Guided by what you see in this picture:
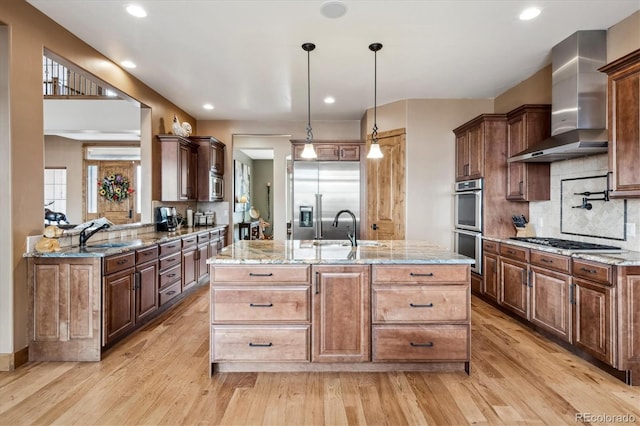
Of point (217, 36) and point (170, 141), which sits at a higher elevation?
point (217, 36)

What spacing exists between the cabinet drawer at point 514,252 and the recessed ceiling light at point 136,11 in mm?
4081

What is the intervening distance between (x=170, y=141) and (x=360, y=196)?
3.03 m

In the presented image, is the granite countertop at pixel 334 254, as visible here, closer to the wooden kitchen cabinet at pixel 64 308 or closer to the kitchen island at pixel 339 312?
the kitchen island at pixel 339 312

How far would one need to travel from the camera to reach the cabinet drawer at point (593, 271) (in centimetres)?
246

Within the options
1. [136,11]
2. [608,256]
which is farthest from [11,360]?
Result: [608,256]

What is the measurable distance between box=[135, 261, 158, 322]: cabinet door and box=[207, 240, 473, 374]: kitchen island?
4.51ft

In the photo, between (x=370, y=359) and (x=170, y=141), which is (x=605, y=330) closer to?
(x=370, y=359)

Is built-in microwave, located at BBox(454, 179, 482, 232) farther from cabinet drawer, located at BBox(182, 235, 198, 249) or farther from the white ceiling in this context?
cabinet drawer, located at BBox(182, 235, 198, 249)

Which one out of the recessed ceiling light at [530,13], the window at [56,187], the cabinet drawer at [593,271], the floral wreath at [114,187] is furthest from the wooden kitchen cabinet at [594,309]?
the window at [56,187]

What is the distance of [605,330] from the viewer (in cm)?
250

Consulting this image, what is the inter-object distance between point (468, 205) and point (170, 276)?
12.9 ft

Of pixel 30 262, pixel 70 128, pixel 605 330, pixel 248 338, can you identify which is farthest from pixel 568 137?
pixel 70 128

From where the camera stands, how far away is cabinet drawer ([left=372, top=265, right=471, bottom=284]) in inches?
98.2

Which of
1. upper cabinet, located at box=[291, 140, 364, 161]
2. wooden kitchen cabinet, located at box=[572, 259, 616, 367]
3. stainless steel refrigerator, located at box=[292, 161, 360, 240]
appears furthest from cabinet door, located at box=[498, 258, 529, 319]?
upper cabinet, located at box=[291, 140, 364, 161]
